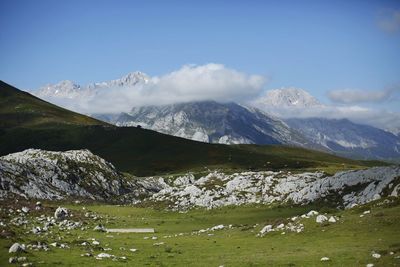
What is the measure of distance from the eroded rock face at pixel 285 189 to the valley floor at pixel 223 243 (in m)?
20.9

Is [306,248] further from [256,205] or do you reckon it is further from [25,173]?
[25,173]

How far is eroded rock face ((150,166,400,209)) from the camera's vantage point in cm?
7600

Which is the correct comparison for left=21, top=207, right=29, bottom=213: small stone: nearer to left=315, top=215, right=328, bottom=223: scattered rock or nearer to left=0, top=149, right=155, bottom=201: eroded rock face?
left=0, top=149, right=155, bottom=201: eroded rock face

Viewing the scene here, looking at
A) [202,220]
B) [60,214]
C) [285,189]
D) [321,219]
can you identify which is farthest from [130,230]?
[285,189]

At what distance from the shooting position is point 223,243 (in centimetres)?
4781

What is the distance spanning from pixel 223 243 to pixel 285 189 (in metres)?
Answer: 47.4

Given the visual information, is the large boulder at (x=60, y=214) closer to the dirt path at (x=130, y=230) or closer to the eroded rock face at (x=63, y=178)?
the dirt path at (x=130, y=230)

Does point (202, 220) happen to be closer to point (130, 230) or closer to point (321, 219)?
point (130, 230)

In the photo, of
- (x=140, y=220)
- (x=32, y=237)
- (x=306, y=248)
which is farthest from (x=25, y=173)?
(x=306, y=248)

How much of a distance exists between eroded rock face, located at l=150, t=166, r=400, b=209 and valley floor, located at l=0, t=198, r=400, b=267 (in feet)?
68.5

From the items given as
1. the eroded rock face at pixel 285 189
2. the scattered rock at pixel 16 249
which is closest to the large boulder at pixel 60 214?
the scattered rock at pixel 16 249

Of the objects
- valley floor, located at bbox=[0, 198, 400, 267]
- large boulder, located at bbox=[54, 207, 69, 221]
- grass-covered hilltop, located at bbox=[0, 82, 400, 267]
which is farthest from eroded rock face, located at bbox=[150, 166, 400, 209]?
large boulder, located at bbox=[54, 207, 69, 221]

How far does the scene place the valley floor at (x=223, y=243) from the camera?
3412 cm

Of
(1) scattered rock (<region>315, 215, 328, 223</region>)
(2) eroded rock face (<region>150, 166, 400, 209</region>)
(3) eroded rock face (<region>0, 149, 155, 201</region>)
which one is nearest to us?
(1) scattered rock (<region>315, 215, 328, 223</region>)
